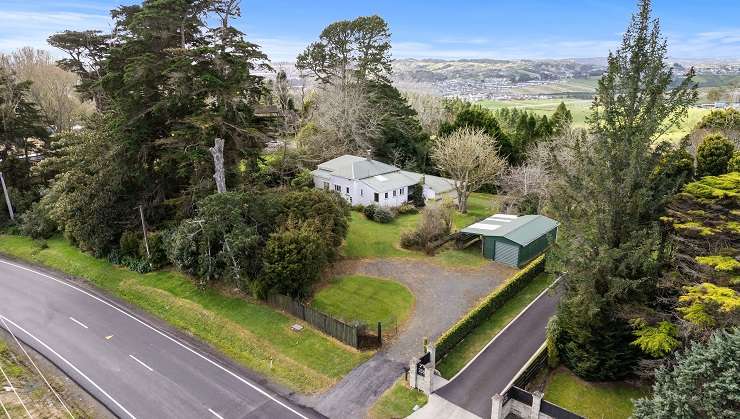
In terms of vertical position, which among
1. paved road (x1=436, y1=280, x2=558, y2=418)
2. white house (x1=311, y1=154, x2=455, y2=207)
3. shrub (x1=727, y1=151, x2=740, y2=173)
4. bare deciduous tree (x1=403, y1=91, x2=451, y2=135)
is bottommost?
paved road (x1=436, y1=280, x2=558, y2=418)

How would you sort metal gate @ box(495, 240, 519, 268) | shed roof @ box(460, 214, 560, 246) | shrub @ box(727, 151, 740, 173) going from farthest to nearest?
1. shed roof @ box(460, 214, 560, 246)
2. metal gate @ box(495, 240, 519, 268)
3. shrub @ box(727, 151, 740, 173)

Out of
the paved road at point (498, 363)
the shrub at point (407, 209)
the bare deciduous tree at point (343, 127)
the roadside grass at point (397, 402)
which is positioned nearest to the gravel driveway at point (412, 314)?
the roadside grass at point (397, 402)

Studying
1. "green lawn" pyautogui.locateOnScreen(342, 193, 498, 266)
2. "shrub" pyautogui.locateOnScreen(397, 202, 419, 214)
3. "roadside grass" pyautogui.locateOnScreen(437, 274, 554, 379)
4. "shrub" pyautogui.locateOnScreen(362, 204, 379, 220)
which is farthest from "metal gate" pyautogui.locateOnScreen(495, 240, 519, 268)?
"shrub" pyautogui.locateOnScreen(397, 202, 419, 214)

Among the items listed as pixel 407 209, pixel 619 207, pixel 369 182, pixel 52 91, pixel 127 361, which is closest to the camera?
pixel 619 207

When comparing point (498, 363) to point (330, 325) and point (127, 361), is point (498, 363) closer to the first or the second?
point (330, 325)

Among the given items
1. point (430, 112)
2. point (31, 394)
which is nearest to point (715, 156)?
point (31, 394)

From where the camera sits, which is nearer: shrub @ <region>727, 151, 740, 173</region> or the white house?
shrub @ <region>727, 151, 740, 173</region>

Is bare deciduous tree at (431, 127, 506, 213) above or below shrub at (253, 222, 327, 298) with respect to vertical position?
above

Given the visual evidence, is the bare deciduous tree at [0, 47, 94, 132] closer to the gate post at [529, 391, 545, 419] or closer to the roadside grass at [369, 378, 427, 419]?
the roadside grass at [369, 378, 427, 419]
